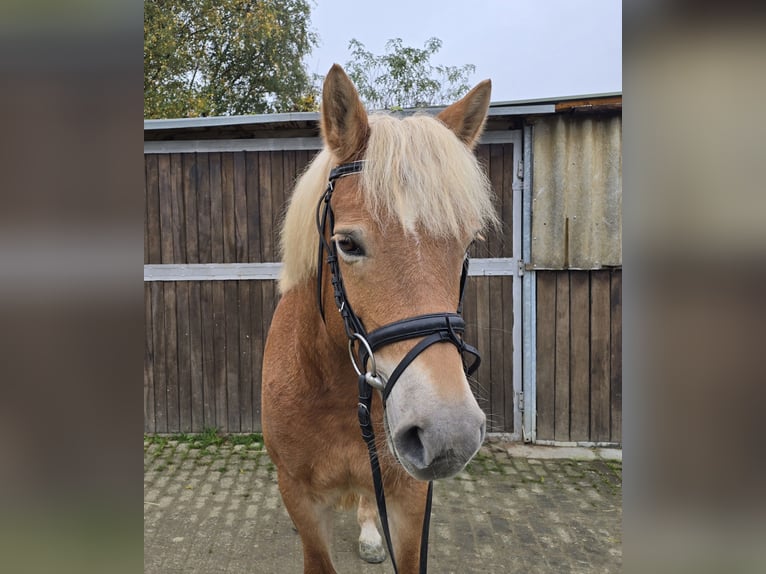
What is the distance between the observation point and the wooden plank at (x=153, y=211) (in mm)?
4754

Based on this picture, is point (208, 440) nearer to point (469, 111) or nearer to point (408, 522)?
point (408, 522)

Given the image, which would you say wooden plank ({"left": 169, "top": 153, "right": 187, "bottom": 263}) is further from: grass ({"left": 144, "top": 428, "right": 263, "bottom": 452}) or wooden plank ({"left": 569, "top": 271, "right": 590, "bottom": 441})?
wooden plank ({"left": 569, "top": 271, "right": 590, "bottom": 441})

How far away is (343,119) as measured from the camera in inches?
61.7

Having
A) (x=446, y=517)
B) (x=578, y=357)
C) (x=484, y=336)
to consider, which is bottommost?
(x=446, y=517)

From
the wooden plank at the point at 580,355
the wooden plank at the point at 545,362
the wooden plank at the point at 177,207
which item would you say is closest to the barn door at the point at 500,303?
the wooden plank at the point at 545,362

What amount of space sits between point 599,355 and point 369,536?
9.64ft

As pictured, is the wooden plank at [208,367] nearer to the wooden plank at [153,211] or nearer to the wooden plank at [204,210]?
the wooden plank at [204,210]

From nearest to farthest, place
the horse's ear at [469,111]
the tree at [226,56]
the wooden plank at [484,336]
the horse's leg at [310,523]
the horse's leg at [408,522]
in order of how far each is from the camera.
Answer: the horse's ear at [469,111] < the horse's leg at [408,522] < the horse's leg at [310,523] < the wooden plank at [484,336] < the tree at [226,56]

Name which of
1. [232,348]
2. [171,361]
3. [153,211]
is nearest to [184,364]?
[171,361]

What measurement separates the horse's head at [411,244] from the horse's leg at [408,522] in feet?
2.45

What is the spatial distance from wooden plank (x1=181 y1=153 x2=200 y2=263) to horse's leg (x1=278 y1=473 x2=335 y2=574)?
11.1ft
